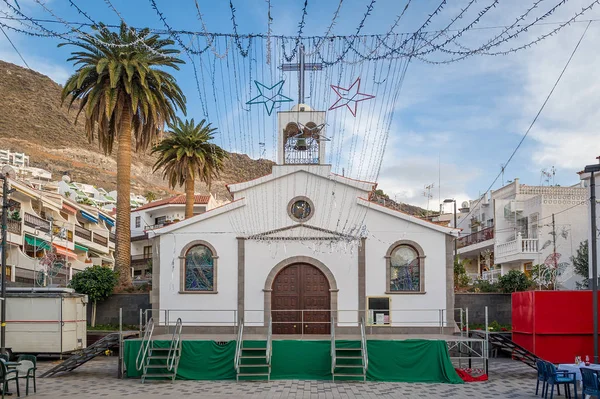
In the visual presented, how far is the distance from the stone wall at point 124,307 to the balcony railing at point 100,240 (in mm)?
28638

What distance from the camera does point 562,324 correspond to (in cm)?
2614

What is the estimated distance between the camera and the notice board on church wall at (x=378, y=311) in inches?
1145

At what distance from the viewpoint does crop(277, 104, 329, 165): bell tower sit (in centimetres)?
3055

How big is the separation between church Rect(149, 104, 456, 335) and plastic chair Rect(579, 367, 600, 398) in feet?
38.2

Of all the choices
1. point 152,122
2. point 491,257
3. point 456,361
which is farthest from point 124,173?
point 491,257

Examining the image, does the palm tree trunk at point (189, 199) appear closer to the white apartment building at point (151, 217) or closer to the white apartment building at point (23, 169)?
the white apartment building at point (151, 217)

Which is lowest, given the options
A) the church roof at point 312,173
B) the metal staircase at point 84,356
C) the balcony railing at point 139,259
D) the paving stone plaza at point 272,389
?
the paving stone plaza at point 272,389

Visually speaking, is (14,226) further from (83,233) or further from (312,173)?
(312,173)

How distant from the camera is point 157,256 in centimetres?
2989

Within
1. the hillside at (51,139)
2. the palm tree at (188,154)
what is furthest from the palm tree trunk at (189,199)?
the hillside at (51,139)

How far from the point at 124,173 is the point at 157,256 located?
8.02m

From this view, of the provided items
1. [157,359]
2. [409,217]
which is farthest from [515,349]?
[157,359]

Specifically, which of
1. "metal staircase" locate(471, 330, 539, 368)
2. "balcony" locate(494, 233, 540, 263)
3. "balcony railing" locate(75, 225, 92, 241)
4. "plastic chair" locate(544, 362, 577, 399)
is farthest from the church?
"balcony railing" locate(75, 225, 92, 241)

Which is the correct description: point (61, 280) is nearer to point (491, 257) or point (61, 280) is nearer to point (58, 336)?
point (58, 336)
